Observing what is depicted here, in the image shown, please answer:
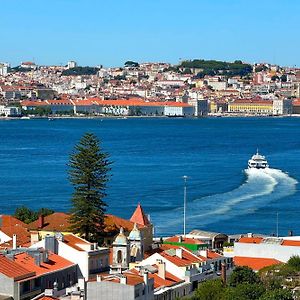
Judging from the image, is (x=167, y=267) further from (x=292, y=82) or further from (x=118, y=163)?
(x=292, y=82)

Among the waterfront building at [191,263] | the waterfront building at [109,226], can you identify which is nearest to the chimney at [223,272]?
the waterfront building at [191,263]

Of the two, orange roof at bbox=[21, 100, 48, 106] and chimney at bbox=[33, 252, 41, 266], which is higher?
chimney at bbox=[33, 252, 41, 266]

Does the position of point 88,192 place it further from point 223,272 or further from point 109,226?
point 223,272

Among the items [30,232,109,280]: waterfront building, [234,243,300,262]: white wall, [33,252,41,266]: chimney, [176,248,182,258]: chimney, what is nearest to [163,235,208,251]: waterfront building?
[234,243,300,262]: white wall

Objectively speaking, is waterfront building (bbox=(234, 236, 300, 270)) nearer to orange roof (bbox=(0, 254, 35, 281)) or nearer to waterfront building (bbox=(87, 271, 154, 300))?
orange roof (bbox=(0, 254, 35, 281))

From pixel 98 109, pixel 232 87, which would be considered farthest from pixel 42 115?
pixel 232 87

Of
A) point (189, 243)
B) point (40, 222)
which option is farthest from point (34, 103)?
point (189, 243)
